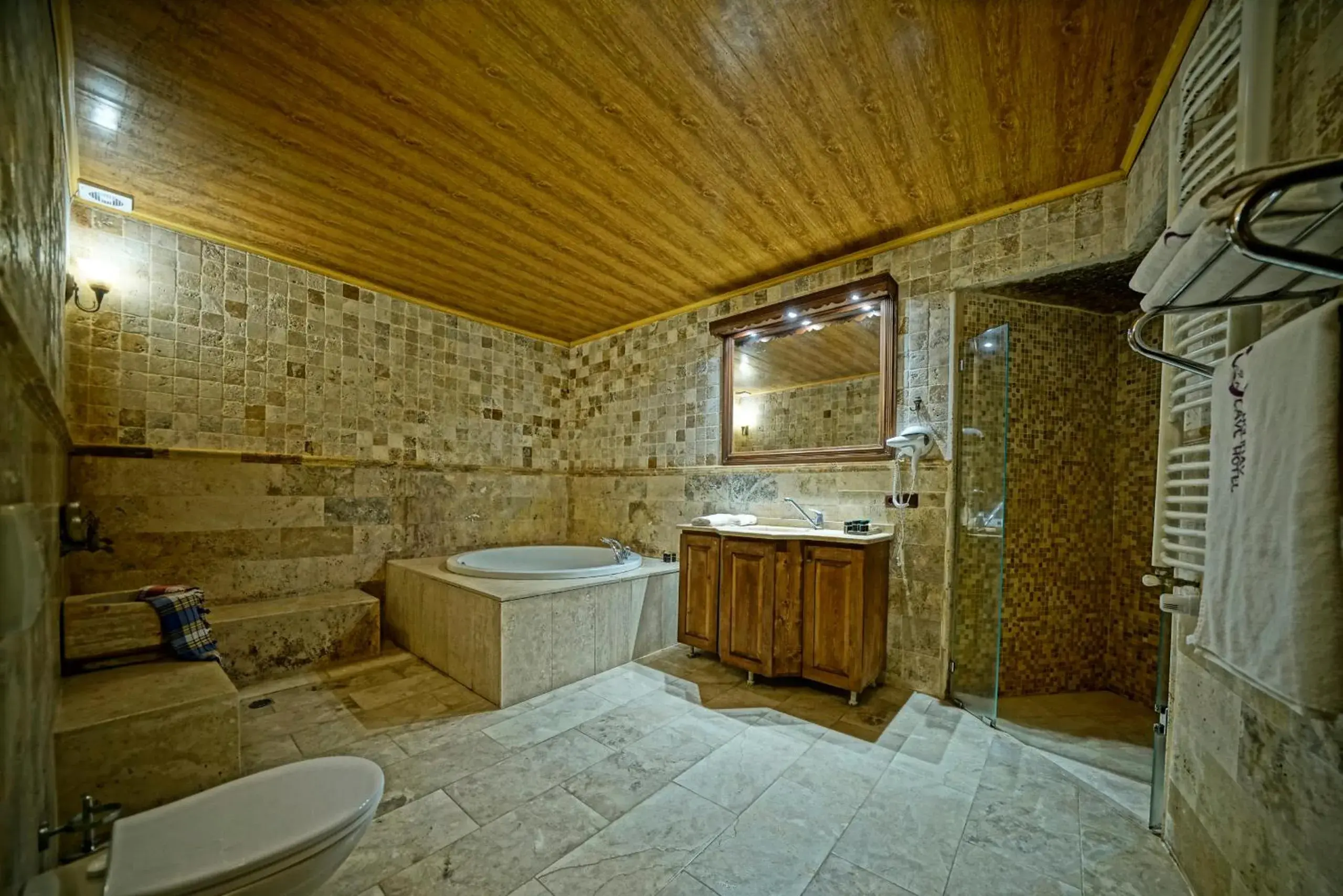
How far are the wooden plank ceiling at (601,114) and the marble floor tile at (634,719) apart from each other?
8.54 feet

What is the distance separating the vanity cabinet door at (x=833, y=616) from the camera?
2322 mm

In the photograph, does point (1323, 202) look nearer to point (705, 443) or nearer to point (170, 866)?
point (170, 866)

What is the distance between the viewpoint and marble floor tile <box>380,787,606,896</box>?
50.0 inches

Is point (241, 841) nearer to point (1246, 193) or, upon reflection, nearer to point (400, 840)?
point (400, 840)

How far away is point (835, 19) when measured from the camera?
1.44 m

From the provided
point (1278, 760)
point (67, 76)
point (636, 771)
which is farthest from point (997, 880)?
point (67, 76)

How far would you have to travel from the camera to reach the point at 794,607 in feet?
8.15

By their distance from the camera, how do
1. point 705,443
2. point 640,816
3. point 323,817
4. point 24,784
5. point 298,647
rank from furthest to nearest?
point 705,443
point 298,647
point 640,816
point 323,817
point 24,784

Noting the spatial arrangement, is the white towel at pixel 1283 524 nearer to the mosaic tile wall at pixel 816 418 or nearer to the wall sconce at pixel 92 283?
the mosaic tile wall at pixel 816 418

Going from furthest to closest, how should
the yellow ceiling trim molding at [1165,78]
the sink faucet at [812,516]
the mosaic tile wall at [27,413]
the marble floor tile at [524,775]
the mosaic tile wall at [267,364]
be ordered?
the sink faucet at [812,516] < the mosaic tile wall at [267,364] < the marble floor tile at [524,775] < the yellow ceiling trim molding at [1165,78] < the mosaic tile wall at [27,413]

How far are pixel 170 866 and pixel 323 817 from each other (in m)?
0.25

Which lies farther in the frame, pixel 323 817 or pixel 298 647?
pixel 298 647

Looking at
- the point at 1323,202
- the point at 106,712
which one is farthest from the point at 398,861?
the point at 1323,202

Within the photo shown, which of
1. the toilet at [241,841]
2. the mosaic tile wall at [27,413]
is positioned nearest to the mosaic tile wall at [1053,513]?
the toilet at [241,841]
